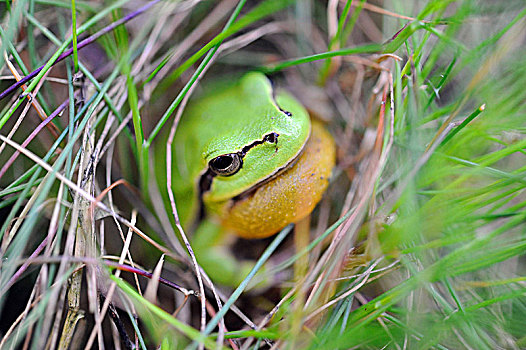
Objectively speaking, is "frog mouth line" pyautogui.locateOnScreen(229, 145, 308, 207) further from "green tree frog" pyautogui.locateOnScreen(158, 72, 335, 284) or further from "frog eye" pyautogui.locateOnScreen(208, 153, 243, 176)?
"frog eye" pyautogui.locateOnScreen(208, 153, 243, 176)

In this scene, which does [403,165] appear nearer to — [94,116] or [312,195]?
[312,195]

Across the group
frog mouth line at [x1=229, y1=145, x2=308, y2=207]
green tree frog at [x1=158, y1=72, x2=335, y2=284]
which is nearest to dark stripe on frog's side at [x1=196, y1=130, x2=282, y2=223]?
green tree frog at [x1=158, y1=72, x2=335, y2=284]

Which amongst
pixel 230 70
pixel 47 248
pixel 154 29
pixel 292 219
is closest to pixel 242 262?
pixel 292 219

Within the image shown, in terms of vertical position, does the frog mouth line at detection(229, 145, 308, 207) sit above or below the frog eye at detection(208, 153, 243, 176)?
below

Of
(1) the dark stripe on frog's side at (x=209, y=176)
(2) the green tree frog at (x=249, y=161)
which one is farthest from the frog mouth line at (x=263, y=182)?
(1) the dark stripe on frog's side at (x=209, y=176)

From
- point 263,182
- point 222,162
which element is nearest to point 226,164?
point 222,162

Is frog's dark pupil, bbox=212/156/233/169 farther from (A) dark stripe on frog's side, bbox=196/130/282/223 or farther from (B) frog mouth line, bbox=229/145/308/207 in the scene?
(B) frog mouth line, bbox=229/145/308/207

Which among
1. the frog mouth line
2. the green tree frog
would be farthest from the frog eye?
the frog mouth line
